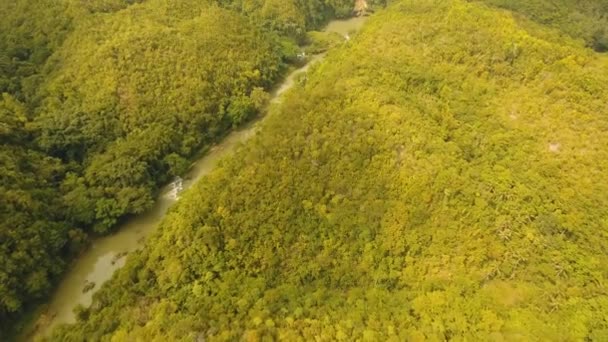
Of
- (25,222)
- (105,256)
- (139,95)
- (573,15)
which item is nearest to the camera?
(25,222)

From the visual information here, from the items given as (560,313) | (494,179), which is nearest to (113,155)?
(494,179)

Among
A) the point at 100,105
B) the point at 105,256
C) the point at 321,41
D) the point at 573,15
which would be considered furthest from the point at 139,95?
the point at 573,15

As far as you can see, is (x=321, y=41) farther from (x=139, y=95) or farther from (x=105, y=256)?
(x=105, y=256)

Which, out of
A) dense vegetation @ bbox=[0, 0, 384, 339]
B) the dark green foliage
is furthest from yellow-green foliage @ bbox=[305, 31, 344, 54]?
the dark green foliage

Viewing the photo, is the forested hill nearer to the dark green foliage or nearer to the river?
the river

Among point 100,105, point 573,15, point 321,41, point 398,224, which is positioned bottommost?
point 573,15

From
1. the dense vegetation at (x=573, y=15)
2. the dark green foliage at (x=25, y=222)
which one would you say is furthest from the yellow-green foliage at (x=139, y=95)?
the dense vegetation at (x=573, y=15)

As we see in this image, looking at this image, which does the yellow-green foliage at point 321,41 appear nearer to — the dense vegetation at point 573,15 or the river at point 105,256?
the river at point 105,256
